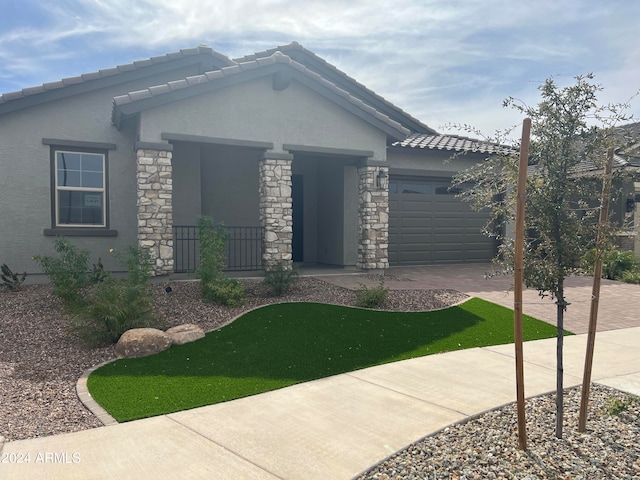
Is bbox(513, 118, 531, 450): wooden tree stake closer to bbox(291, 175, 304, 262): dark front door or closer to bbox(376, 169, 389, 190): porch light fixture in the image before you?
bbox(376, 169, 389, 190): porch light fixture

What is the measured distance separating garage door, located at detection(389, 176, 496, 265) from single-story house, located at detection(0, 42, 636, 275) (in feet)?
5.87

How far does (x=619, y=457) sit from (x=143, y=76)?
40.9 ft

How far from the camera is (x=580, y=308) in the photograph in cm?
1064

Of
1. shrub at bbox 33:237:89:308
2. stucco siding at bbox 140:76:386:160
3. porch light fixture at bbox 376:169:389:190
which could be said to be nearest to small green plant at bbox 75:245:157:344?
shrub at bbox 33:237:89:308

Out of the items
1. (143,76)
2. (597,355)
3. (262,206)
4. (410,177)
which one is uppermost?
(143,76)

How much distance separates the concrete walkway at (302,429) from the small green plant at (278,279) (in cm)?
438

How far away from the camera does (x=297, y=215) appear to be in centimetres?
1628

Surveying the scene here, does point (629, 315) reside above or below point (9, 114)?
below

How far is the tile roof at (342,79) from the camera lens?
16.7 m

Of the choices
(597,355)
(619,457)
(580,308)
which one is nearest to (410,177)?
(580,308)

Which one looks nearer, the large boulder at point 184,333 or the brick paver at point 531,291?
the large boulder at point 184,333

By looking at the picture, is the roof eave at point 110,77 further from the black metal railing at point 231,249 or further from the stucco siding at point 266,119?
the black metal railing at point 231,249

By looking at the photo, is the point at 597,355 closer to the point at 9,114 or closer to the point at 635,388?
the point at 635,388

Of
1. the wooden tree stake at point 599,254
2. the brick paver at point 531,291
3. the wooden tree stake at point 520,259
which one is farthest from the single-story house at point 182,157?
the wooden tree stake at point 520,259
